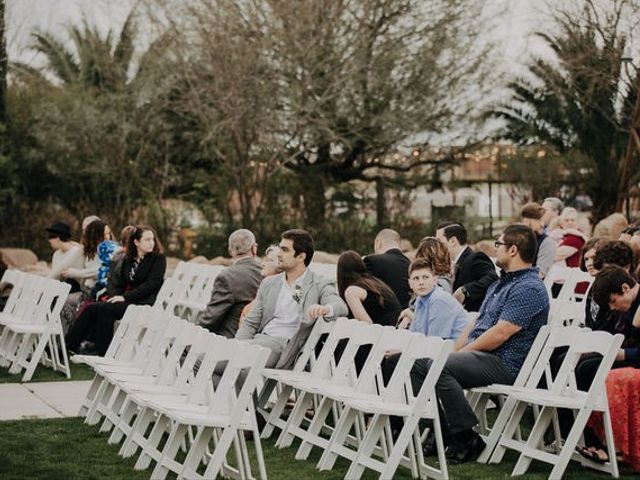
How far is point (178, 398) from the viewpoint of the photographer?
7.80m

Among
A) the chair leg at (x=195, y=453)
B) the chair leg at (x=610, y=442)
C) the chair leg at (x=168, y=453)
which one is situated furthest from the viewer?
the chair leg at (x=610, y=442)

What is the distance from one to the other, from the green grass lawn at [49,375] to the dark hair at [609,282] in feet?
19.8

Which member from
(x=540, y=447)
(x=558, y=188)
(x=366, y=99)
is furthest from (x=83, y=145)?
(x=540, y=447)

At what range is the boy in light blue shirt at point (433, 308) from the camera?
870 cm

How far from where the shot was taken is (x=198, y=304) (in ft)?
50.2

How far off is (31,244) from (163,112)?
4004 millimetres

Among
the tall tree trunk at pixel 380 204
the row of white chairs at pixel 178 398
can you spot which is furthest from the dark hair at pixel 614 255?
the tall tree trunk at pixel 380 204

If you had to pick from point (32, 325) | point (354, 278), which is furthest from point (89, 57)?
point (354, 278)

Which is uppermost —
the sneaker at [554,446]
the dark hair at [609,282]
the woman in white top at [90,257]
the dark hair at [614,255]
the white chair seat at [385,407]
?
the dark hair at [614,255]

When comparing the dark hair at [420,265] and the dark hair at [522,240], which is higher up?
the dark hair at [522,240]

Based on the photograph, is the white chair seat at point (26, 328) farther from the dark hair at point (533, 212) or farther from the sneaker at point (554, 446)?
the sneaker at point (554, 446)

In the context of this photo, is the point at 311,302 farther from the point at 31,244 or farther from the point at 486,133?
the point at 486,133

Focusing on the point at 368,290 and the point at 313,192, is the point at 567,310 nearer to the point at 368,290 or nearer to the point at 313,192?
the point at 368,290

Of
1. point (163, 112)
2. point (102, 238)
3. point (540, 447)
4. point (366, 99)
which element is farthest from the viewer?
point (163, 112)
